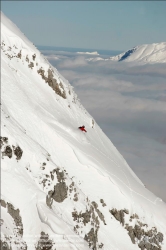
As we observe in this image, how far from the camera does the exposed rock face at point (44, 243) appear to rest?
29.5 m

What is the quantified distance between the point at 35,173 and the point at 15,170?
230 cm

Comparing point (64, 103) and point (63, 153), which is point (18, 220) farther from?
point (64, 103)

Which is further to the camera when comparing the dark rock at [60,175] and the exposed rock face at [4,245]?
the dark rock at [60,175]

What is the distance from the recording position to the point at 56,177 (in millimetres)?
34562

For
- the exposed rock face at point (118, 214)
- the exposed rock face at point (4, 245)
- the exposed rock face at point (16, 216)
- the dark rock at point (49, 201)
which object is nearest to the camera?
the exposed rock face at point (4, 245)

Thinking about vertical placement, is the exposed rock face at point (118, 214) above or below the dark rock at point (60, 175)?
below

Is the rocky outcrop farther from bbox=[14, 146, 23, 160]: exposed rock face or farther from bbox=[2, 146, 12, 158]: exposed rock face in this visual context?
bbox=[2, 146, 12, 158]: exposed rock face

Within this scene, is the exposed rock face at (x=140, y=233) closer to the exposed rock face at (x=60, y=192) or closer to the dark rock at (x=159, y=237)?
the dark rock at (x=159, y=237)

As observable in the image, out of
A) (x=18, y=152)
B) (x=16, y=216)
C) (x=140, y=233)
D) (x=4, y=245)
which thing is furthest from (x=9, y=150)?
(x=140, y=233)

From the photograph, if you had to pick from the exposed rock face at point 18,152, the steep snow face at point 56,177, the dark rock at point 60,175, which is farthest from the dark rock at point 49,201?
the exposed rock face at point 18,152

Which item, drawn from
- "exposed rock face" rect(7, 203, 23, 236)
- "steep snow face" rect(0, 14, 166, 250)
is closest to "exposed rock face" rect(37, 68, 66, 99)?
"steep snow face" rect(0, 14, 166, 250)

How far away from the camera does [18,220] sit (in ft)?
94.8

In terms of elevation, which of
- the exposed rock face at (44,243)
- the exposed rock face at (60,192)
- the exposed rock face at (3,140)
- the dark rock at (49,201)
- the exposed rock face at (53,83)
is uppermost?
the exposed rock face at (53,83)

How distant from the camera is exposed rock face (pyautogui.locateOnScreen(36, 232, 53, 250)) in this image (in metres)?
29.5
